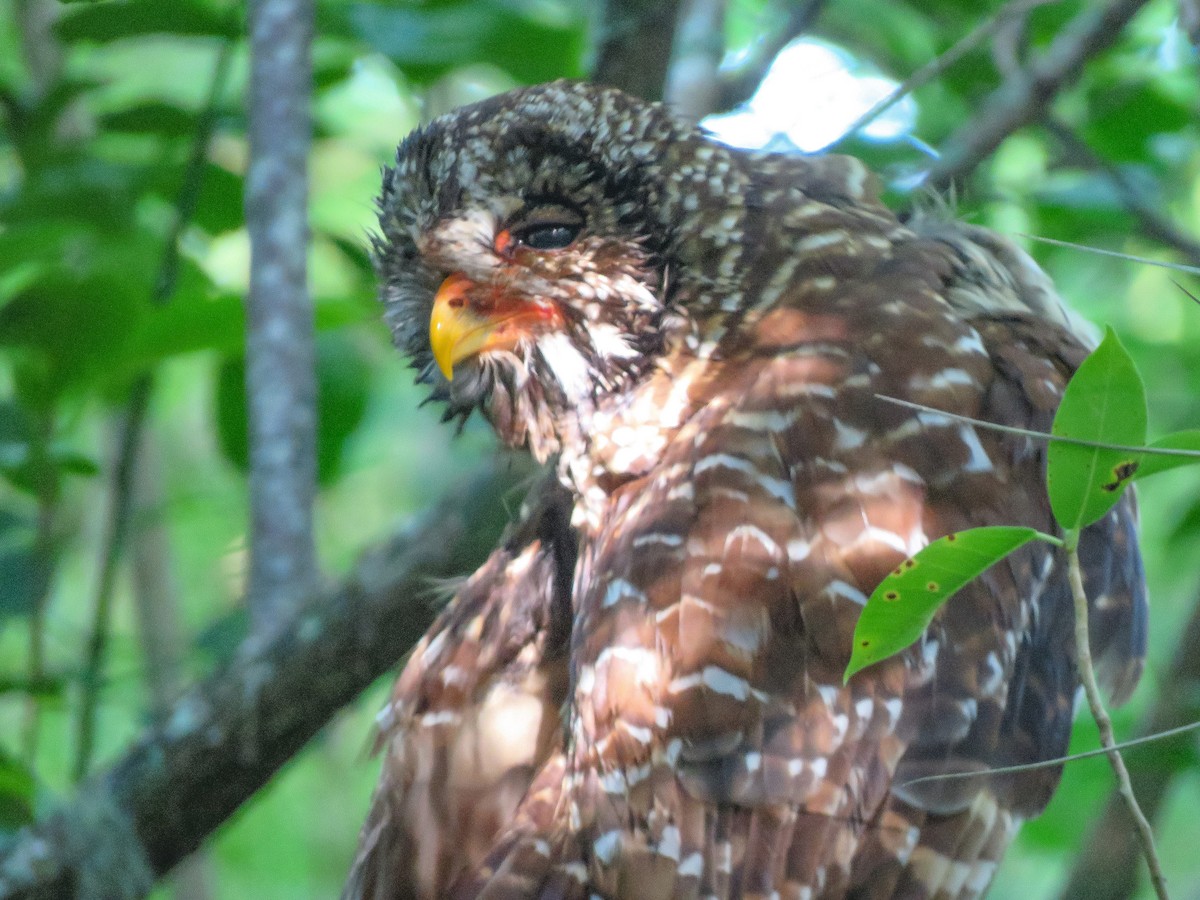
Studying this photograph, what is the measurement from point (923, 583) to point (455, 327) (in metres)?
1.00

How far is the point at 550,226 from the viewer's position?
1.90 m

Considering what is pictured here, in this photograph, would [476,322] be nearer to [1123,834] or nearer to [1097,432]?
[1097,432]

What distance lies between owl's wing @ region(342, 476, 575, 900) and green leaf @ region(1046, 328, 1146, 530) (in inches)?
35.1

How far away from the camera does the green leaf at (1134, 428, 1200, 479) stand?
1.01 m

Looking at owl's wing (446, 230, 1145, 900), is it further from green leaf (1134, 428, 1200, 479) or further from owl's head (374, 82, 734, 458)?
green leaf (1134, 428, 1200, 479)

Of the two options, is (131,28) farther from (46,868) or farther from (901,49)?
(901,49)

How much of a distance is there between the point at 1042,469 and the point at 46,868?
1.60 metres

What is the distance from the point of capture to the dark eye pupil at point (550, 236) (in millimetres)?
1899

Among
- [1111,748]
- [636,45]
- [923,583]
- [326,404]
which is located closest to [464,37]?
[636,45]

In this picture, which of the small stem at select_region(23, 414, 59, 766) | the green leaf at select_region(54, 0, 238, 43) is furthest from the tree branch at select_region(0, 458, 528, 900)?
the green leaf at select_region(54, 0, 238, 43)

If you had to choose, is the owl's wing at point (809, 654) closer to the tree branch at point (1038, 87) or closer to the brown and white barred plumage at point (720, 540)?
the brown and white barred plumage at point (720, 540)

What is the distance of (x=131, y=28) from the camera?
2625 mm

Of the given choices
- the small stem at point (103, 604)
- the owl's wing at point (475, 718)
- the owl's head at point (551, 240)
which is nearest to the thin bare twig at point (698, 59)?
the owl's head at point (551, 240)

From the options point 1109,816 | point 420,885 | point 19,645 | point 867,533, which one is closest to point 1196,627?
point 1109,816
